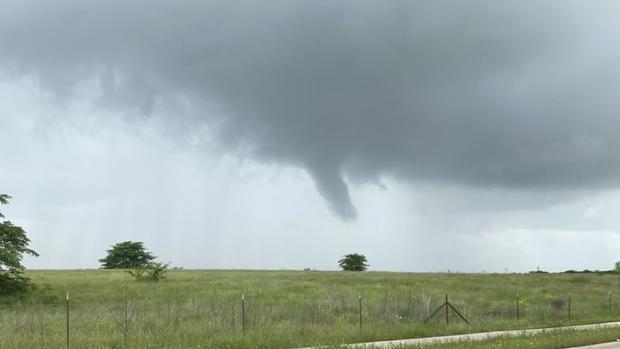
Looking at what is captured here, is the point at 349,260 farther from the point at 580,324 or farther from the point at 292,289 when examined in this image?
the point at 580,324

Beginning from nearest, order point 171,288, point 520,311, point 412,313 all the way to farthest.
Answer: point 412,313, point 520,311, point 171,288

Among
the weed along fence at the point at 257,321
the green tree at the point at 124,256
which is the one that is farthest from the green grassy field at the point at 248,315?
the green tree at the point at 124,256

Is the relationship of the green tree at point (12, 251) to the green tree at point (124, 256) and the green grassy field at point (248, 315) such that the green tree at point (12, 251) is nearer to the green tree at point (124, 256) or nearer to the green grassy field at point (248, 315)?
the green grassy field at point (248, 315)

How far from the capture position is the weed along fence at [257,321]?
67.1ft

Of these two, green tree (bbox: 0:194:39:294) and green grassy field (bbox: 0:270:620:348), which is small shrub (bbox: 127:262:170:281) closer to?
green grassy field (bbox: 0:270:620:348)

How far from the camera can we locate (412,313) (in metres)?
32.1

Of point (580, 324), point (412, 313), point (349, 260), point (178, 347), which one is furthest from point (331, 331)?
point (349, 260)

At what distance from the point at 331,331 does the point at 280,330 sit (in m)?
1.88

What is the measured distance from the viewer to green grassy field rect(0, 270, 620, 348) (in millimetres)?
20828

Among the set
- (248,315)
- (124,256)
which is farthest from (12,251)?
(124,256)

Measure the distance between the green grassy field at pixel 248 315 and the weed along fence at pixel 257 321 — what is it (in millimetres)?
43

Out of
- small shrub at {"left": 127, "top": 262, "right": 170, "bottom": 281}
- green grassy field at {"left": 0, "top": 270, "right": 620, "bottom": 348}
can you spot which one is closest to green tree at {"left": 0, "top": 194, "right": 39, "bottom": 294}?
green grassy field at {"left": 0, "top": 270, "right": 620, "bottom": 348}

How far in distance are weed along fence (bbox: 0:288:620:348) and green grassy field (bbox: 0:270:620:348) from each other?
4 cm

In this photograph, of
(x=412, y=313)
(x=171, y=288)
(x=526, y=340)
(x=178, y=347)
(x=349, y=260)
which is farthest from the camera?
(x=349, y=260)
